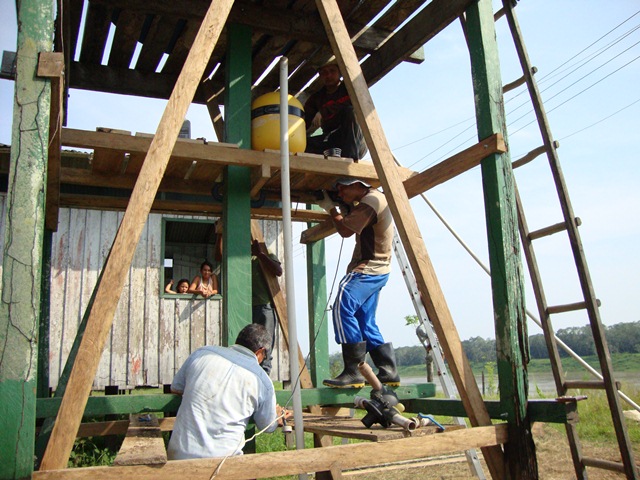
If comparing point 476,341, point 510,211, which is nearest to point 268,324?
point 510,211

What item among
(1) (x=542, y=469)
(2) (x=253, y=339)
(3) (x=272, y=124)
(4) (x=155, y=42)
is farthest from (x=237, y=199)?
(1) (x=542, y=469)

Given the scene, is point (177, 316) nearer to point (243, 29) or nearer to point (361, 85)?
point (243, 29)

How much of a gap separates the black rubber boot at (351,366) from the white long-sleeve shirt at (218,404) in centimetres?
102

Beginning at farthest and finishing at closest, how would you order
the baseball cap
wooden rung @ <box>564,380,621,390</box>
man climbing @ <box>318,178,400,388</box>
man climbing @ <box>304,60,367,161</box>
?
man climbing @ <box>304,60,367,161</box> → the baseball cap → wooden rung @ <box>564,380,621,390</box> → man climbing @ <box>318,178,400,388</box>

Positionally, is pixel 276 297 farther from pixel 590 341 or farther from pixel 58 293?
pixel 590 341

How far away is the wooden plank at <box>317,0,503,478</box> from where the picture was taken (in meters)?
4.17

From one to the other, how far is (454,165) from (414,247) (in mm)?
1032

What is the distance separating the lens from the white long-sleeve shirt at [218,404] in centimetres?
372

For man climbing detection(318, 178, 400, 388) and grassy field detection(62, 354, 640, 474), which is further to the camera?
grassy field detection(62, 354, 640, 474)

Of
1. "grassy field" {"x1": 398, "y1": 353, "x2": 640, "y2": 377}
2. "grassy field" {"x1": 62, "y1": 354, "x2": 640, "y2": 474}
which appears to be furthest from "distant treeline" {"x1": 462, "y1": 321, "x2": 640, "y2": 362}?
"grassy field" {"x1": 62, "y1": 354, "x2": 640, "y2": 474}

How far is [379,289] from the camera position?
540cm

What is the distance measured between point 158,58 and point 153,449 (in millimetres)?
4783

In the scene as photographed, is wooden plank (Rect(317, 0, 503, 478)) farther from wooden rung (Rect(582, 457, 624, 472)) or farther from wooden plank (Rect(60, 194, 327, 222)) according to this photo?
wooden plank (Rect(60, 194, 327, 222))

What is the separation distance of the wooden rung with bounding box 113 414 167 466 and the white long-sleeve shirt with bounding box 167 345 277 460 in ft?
0.63
